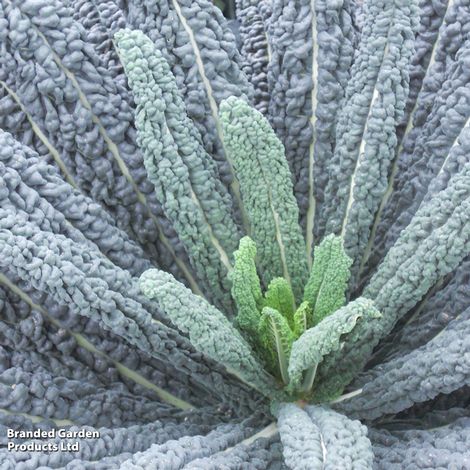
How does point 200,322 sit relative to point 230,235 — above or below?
below

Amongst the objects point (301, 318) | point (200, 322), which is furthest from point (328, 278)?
point (200, 322)

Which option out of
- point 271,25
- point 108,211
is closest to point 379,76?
point 271,25

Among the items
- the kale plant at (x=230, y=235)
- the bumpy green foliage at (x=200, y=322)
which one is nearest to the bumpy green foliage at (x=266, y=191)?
the kale plant at (x=230, y=235)

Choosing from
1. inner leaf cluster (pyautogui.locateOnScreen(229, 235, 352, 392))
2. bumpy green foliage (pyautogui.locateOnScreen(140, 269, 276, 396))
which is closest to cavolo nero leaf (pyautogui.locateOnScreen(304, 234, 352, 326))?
inner leaf cluster (pyautogui.locateOnScreen(229, 235, 352, 392))

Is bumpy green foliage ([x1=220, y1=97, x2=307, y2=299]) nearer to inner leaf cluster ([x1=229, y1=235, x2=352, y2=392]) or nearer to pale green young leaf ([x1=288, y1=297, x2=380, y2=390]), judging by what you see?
inner leaf cluster ([x1=229, y1=235, x2=352, y2=392])

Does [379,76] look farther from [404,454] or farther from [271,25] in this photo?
[404,454]

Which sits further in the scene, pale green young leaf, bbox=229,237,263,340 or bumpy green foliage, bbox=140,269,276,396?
pale green young leaf, bbox=229,237,263,340

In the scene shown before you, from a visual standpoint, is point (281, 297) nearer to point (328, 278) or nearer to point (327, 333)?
point (328, 278)

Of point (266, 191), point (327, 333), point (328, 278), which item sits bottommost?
point (327, 333)
